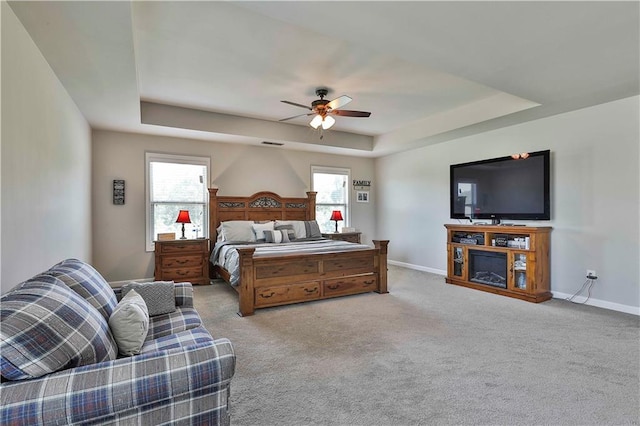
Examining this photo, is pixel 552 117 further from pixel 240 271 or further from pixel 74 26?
pixel 74 26

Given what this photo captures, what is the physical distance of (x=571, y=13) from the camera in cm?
215

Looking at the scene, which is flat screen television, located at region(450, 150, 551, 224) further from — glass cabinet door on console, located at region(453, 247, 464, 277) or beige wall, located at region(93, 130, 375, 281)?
beige wall, located at region(93, 130, 375, 281)

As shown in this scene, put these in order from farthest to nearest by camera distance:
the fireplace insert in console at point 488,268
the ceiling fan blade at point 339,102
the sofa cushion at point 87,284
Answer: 1. the fireplace insert in console at point 488,268
2. the ceiling fan blade at point 339,102
3. the sofa cushion at point 87,284

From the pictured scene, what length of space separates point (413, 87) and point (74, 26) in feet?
10.9

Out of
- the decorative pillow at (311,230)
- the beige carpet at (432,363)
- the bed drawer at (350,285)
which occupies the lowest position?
the beige carpet at (432,363)

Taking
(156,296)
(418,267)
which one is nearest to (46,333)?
(156,296)

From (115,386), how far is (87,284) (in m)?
0.97

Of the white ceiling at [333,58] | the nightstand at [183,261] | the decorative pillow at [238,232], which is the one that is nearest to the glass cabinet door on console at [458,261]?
the white ceiling at [333,58]

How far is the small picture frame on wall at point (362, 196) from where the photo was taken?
731 centimetres

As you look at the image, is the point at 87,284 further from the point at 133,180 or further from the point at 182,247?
the point at 133,180

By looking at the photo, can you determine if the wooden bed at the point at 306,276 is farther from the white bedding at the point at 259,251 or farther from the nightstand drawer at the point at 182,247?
the nightstand drawer at the point at 182,247

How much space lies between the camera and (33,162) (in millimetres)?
2410

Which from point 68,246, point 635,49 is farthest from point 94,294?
point 635,49

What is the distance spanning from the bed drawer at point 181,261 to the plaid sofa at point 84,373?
12.1 ft
